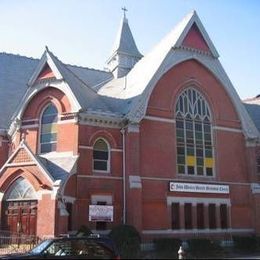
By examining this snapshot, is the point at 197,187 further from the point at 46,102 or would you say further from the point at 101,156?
the point at 46,102

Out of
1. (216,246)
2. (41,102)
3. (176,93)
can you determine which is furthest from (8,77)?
(216,246)

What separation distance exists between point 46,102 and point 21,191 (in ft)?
23.4

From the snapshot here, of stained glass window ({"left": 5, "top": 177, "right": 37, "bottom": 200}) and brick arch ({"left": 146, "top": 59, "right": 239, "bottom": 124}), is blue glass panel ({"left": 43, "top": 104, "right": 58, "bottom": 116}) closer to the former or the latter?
stained glass window ({"left": 5, "top": 177, "right": 37, "bottom": 200})


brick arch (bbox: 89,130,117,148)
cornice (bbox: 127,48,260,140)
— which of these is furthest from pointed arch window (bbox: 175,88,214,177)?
brick arch (bbox: 89,130,117,148)

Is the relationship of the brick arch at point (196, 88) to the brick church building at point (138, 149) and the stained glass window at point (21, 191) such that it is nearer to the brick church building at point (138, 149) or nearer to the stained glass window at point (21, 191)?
the brick church building at point (138, 149)

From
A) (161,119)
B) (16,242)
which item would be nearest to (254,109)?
(161,119)

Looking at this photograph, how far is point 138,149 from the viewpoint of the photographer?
31.4 meters

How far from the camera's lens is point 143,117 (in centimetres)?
3238

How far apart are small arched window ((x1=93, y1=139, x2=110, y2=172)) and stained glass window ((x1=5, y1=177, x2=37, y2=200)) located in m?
4.89

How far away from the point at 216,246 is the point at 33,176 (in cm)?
1334

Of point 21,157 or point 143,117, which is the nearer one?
point 21,157

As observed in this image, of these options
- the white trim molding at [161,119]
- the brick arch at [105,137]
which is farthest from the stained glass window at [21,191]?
the white trim molding at [161,119]

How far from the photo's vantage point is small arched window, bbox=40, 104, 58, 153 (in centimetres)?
3184

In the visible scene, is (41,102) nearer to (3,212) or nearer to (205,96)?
(3,212)
